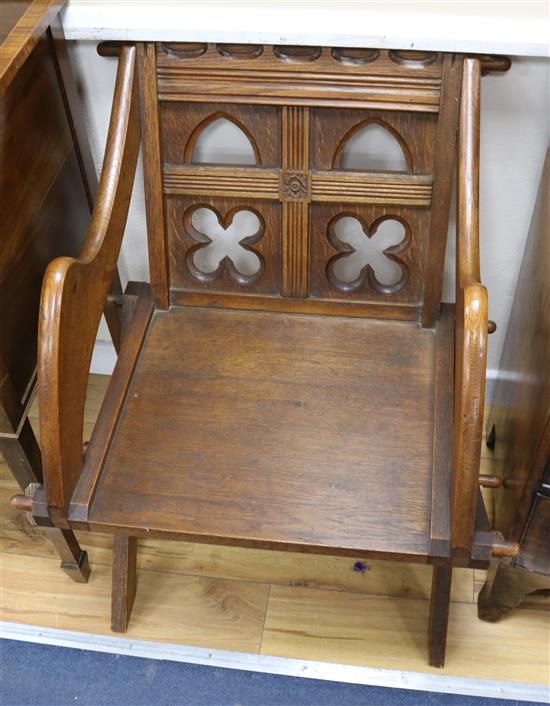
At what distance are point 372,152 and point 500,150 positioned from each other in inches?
7.8

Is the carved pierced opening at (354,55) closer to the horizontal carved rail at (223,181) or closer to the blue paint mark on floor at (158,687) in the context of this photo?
the horizontal carved rail at (223,181)

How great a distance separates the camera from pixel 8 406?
119cm

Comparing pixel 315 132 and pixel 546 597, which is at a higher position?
pixel 315 132

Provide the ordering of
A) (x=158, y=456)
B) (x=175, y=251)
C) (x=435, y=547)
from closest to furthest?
(x=435, y=547), (x=158, y=456), (x=175, y=251)

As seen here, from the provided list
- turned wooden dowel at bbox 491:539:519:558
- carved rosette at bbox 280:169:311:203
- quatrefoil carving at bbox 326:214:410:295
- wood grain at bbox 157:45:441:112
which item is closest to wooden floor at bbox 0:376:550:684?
turned wooden dowel at bbox 491:539:519:558

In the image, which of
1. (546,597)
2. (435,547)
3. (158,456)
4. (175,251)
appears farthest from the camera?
(546,597)

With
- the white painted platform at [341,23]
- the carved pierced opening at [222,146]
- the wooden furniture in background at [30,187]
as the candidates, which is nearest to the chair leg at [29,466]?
the wooden furniture in background at [30,187]

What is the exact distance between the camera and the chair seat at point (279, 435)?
1072 millimetres

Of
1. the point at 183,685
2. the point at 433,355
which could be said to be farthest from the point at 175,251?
the point at 183,685

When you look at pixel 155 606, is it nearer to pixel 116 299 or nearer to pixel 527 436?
pixel 116 299

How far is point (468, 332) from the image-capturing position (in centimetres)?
95

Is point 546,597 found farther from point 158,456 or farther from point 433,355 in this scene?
point 158,456

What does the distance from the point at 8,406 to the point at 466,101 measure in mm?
758

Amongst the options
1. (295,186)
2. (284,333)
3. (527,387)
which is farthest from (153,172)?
(527,387)
